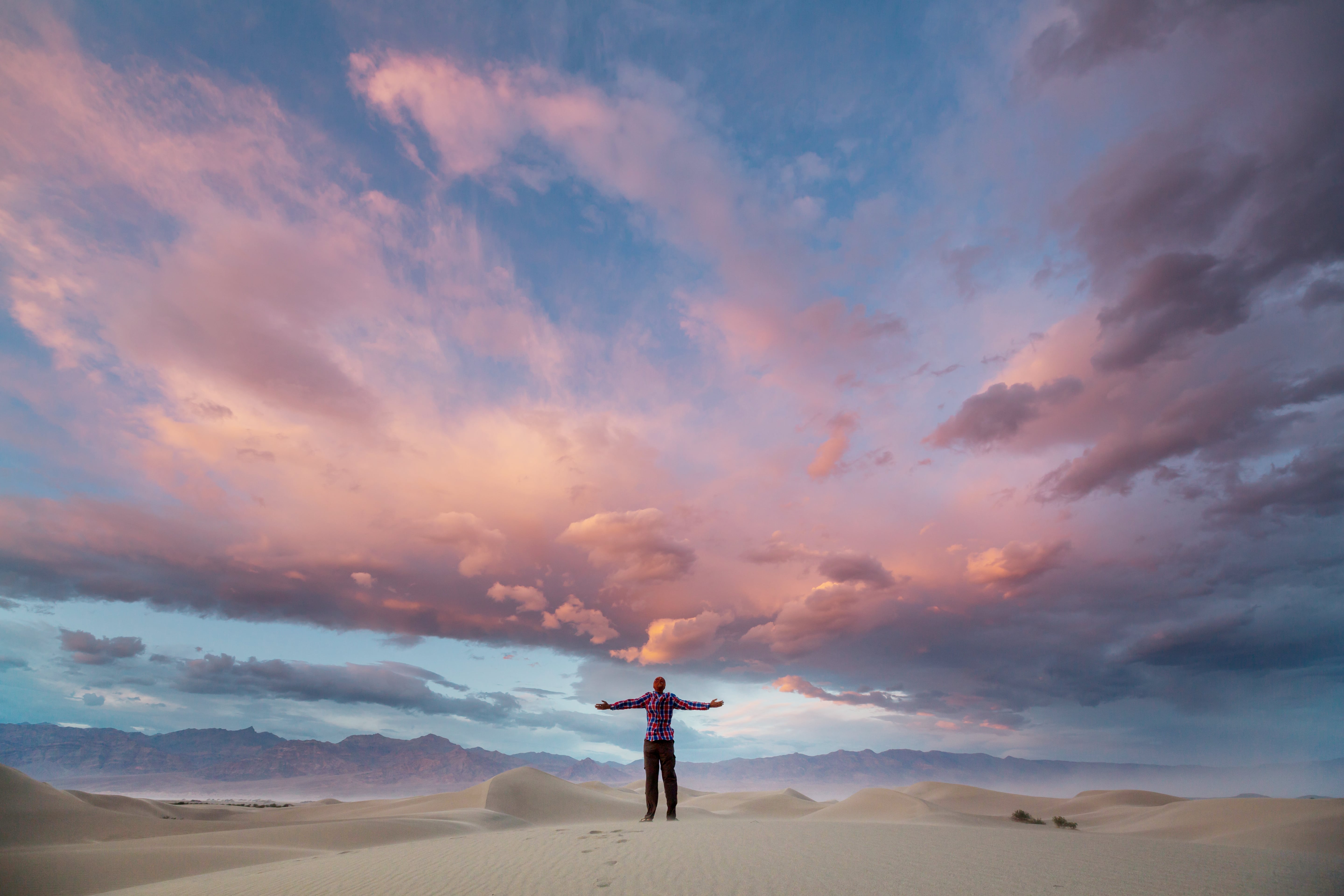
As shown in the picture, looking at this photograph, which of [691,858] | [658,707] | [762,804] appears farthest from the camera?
[762,804]

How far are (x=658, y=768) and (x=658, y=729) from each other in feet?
3.17

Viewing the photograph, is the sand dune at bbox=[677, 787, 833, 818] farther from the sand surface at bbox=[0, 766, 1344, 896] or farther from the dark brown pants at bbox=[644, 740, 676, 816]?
the dark brown pants at bbox=[644, 740, 676, 816]

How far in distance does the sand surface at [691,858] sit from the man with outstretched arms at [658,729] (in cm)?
87

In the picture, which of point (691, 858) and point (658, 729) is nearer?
point (691, 858)

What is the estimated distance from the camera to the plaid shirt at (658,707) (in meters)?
13.5

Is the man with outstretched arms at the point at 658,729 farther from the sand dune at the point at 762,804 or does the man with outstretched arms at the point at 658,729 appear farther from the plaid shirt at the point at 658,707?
the sand dune at the point at 762,804

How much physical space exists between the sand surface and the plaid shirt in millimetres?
1823

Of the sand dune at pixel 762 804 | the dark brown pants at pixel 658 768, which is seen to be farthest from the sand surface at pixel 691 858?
the sand dune at pixel 762 804

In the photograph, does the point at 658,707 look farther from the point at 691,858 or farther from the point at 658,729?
the point at 691,858

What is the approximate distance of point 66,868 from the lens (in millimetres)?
14633

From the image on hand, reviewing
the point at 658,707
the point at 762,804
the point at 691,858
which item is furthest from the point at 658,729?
the point at 762,804

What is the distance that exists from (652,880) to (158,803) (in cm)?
7122

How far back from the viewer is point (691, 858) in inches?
336

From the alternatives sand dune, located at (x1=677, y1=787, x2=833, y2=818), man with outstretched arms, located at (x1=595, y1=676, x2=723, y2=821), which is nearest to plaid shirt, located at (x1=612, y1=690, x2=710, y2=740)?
man with outstretched arms, located at (x1=595, y1=676, x2=723, y2=821)
